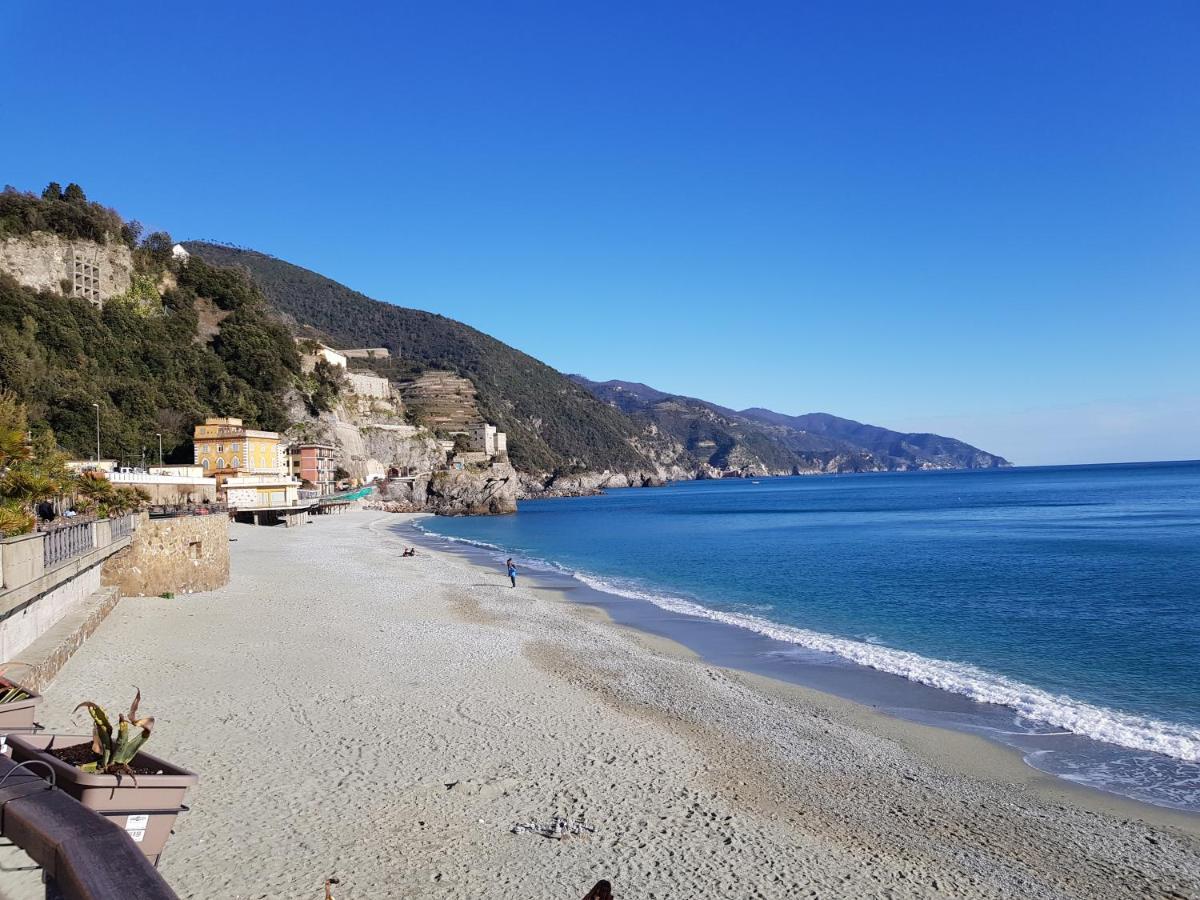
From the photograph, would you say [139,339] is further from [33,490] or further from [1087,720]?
[1087,720]

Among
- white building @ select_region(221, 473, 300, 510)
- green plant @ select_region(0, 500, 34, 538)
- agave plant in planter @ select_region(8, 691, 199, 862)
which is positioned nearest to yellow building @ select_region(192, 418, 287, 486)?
white building @ select_region(221, 473, 300, 510)

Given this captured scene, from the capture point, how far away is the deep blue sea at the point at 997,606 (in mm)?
12844

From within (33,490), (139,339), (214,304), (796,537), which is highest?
(214,304)

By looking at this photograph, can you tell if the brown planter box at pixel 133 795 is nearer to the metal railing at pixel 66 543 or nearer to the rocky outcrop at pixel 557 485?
the metal railing at pixel 66 543

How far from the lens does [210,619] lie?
19219mm

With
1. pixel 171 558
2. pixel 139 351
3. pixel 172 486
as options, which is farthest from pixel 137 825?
pixel 139 351

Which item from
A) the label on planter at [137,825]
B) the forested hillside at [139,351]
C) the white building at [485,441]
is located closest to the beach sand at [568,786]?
the label on planter at [137,825]

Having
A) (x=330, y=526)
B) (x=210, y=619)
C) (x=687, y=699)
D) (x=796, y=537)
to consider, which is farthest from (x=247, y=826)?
(x=330, y=526)

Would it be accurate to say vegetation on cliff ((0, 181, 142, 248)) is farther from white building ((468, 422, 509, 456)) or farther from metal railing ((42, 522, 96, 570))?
white building ((468, 422, 509, 456))

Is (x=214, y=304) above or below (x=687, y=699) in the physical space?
above

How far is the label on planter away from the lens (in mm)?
3941

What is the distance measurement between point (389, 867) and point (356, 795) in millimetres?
1843

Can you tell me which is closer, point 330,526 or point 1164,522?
point 1164,522

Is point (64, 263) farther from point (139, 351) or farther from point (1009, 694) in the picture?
point (1009, 694)
